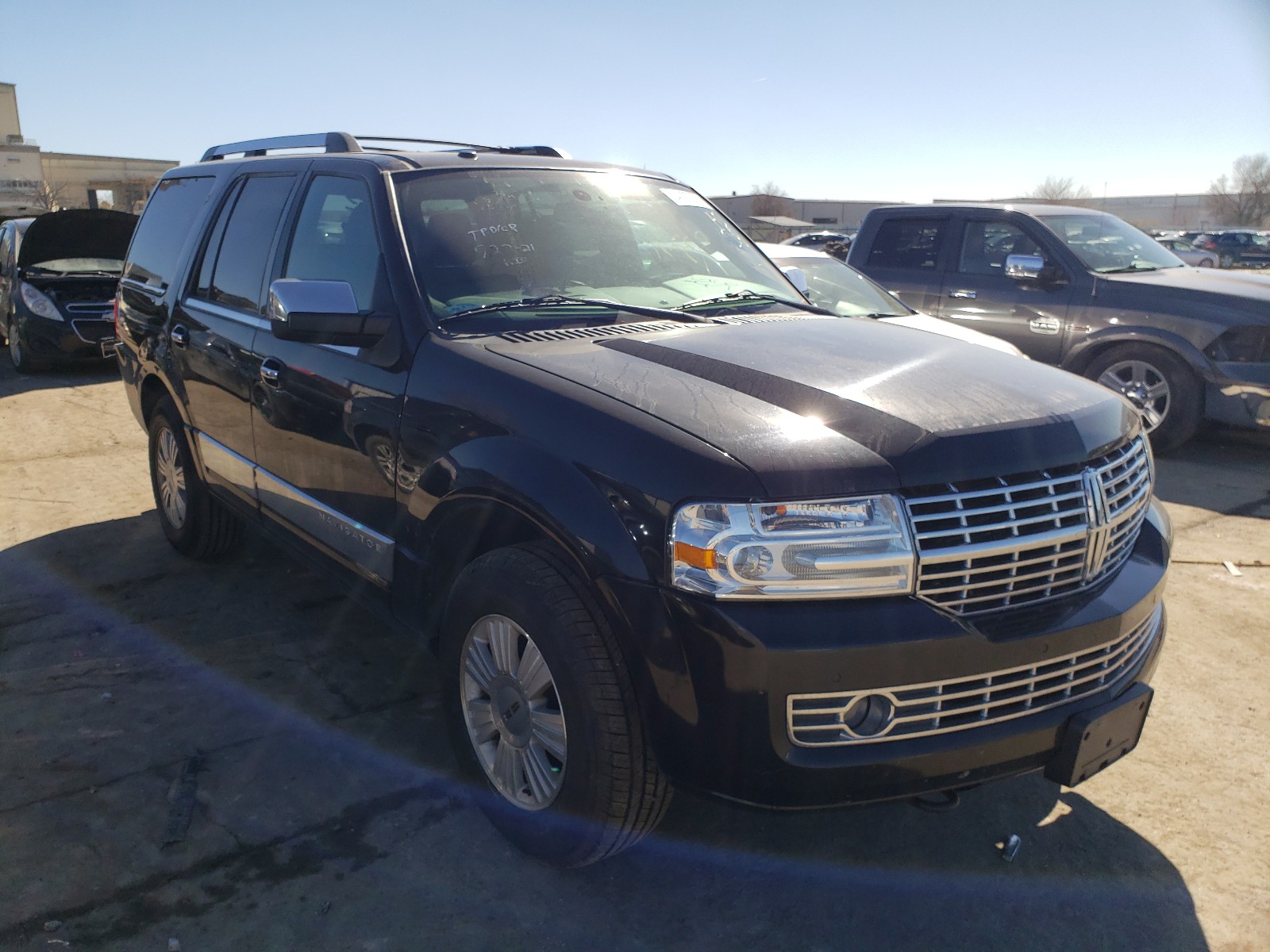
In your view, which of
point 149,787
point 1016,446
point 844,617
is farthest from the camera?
point 149,787

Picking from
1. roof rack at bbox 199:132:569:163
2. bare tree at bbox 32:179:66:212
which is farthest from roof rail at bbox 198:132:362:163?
bare tree at bbox 32:179:66:212

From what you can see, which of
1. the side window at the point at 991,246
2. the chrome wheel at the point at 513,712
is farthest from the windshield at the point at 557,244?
the side window at the point at 991,246

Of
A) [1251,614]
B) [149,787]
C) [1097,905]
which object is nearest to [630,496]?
[1097,905]

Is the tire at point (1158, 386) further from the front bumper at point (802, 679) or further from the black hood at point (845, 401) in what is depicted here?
the front bumper at point (802, 679)

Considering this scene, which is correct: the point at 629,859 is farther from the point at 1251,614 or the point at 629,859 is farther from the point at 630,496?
the point at 1251,614

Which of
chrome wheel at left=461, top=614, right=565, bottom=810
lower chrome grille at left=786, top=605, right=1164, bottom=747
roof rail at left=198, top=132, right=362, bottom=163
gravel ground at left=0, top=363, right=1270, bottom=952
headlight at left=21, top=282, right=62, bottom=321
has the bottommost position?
gravel ground at left=0, top=363, right=1270, bottom=952

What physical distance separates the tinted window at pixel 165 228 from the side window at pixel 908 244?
20.3 ft

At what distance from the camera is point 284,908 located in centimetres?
258

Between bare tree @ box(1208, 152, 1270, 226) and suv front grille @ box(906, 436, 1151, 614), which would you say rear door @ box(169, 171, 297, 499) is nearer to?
suv front grille @ box(906, 436, 1151, 614)

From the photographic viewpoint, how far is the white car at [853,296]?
22.9 ft

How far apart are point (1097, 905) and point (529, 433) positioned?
1965 millimetres

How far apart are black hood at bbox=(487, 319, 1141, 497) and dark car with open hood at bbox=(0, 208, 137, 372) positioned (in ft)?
30.3

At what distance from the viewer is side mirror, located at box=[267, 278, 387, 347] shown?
304 centimetres

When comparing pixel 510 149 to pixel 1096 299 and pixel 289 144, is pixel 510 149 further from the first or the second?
pixel 1096 299
